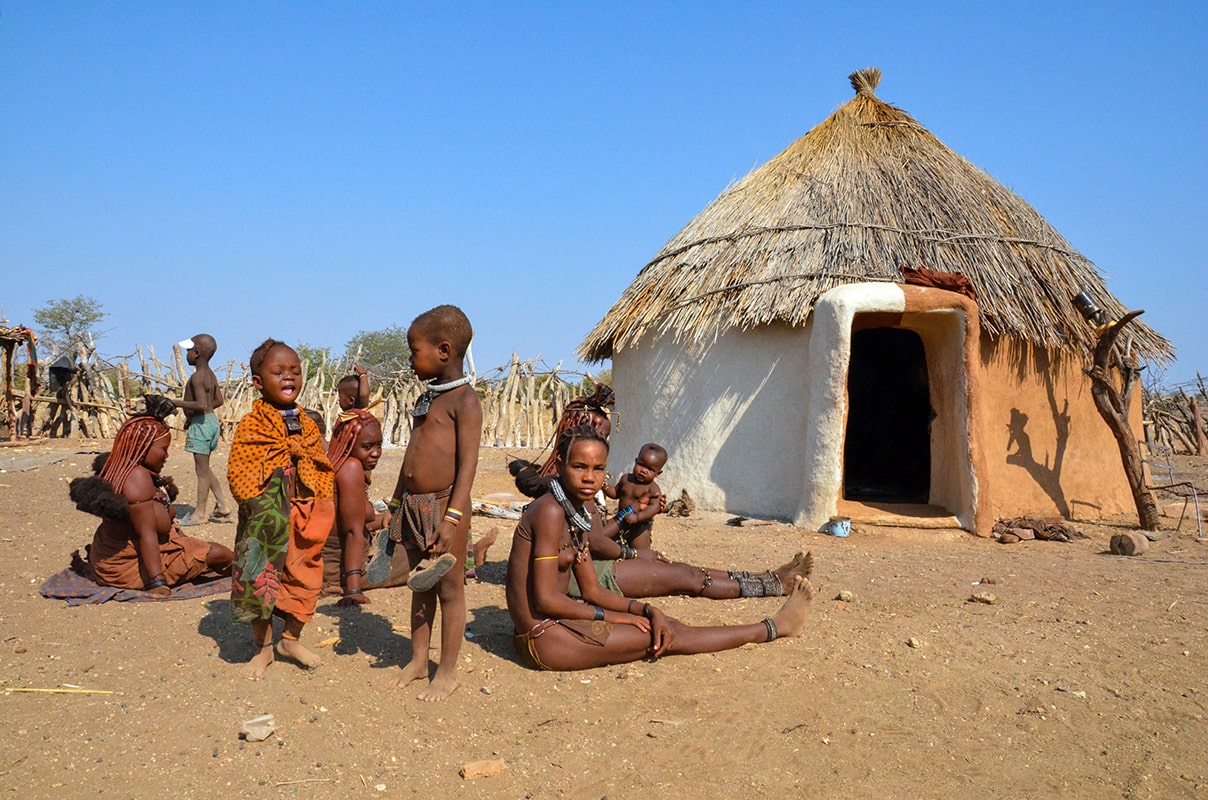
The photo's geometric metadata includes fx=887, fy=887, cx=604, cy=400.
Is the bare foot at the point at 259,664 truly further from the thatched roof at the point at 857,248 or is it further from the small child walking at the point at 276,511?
the thatched roof at the point at 857,248

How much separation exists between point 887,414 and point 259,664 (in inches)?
386

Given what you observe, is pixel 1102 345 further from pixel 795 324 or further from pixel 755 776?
pixel 755 776

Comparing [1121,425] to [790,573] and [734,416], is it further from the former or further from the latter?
[790,573]

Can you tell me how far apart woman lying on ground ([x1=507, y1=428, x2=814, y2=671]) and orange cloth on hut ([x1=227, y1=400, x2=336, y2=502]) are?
898mm

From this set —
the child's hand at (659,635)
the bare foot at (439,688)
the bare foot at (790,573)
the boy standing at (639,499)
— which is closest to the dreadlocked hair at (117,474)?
the bare foot at (439,688)

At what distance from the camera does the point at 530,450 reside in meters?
15.1

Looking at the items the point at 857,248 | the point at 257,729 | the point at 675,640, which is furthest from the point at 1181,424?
the point at 257,729

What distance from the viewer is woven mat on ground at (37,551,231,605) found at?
4398 millimetres

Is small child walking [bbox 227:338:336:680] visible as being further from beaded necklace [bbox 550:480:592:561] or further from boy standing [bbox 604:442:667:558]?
boy standing [bbox 604:442:667:558]

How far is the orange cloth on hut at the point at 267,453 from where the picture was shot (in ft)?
11.1

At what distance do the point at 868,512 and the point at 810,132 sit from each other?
469 centimetres

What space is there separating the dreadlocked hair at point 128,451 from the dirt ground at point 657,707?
0.62 meters

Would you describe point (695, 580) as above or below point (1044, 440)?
below

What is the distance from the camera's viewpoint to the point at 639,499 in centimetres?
492
